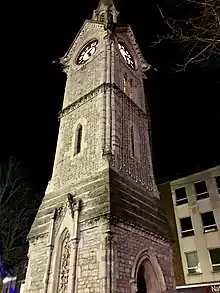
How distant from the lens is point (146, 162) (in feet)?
43.3

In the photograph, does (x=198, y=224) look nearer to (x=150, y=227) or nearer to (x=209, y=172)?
(x=209, y=172)

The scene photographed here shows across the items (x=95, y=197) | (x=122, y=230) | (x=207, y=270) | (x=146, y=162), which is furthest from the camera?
(x=207, y=270)

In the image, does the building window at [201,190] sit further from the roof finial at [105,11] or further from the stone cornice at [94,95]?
the roof finial at [105,11]

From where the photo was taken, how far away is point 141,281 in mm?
10148

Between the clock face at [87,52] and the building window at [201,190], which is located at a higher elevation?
the clock face at [87,52]

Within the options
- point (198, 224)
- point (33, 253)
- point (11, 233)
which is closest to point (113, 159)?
point (33, 253)

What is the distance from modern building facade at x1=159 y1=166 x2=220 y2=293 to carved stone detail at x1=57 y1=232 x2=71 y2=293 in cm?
808

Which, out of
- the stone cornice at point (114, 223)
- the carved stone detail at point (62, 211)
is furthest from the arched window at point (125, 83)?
the stone cornice at point (114, 223)

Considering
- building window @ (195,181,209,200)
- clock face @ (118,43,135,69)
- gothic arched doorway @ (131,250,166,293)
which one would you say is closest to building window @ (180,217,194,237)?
building window @ (195,181,209,200)

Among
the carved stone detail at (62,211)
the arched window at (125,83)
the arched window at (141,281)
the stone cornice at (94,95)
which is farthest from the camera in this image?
the arched window at (125,83)

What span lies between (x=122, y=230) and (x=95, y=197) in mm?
1527

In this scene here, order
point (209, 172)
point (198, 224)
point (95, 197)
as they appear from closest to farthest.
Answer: point (95, 197), point (198, 224), point (209, 172)

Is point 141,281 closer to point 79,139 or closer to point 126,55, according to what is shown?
point 79,139

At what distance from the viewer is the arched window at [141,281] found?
987cm
